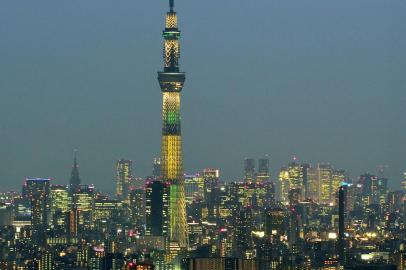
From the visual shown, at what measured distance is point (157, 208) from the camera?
51.0 m

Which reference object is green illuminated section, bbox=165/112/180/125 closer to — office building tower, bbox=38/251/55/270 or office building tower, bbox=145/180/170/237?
office building tower, bbox=145/180/170/237

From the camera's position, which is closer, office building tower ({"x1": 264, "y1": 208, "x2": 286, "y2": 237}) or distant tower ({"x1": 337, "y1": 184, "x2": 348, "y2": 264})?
distant tower ({"x1": 337, "y1": 184, "x2": 348, "y2": 264})

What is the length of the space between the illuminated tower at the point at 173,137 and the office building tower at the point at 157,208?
0.54 ft

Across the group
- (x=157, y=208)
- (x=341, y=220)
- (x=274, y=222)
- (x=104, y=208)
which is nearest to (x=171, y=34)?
(x=157, y=208)

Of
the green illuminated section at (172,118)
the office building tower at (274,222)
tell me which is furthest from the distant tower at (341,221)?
the green illuminated section at (172,118)

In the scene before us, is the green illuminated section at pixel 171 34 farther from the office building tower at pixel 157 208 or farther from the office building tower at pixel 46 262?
the office building tower at pixel 46 262

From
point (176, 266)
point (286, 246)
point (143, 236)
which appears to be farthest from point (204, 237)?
point (176, 266)

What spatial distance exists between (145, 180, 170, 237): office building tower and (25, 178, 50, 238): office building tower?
2807 mm

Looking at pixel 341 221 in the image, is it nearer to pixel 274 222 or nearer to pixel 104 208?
pixel 274 222

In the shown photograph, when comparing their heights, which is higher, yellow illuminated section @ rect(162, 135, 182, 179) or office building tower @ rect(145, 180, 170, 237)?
yellow illuminated section @ rect(162, 135, 182, 179)

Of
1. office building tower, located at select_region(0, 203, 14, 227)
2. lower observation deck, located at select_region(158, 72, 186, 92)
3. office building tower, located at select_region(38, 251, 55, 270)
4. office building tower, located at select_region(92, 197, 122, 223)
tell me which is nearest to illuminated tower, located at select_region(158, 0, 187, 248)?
lower observation deck, located at select_region(158, 72, 186, 92)

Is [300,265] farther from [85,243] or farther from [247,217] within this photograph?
[247,217]

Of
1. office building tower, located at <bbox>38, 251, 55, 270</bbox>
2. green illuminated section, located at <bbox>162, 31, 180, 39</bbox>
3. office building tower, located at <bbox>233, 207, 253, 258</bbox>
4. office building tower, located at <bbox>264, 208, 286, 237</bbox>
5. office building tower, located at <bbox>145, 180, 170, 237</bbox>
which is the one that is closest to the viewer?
A: office building tower, located at <bbox>38, 251, 55, 270</bbox>

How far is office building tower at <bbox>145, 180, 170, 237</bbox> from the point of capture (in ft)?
164
